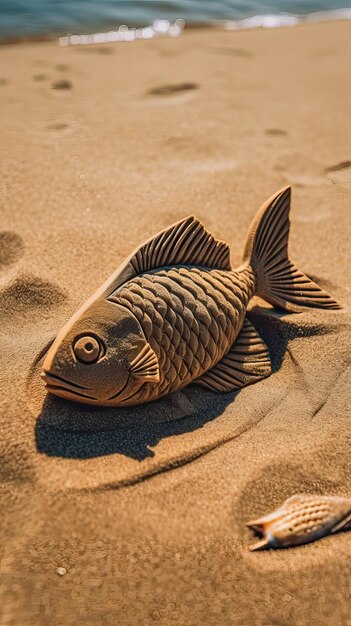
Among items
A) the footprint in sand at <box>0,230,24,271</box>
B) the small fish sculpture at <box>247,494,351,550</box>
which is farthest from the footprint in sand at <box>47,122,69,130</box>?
the small fish sculpture at <box>247,494,351,550</box>

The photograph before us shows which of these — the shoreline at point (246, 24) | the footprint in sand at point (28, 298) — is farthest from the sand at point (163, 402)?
the shoreline at point (246, 24)

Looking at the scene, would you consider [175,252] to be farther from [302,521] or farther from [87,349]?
[302,521]

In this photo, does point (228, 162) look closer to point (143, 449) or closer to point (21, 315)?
point (21, 315)

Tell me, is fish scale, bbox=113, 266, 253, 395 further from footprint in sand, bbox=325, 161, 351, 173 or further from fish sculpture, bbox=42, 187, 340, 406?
footprint in sand, bbox=325, 161, 351, 173

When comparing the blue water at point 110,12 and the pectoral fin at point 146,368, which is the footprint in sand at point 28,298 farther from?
the blue water at point 110,12

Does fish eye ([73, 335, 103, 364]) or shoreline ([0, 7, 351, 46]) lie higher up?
shoreline ([0, 7, 351, 46])

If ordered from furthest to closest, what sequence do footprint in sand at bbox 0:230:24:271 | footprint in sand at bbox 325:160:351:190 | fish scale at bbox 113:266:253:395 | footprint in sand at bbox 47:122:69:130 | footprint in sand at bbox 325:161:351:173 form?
footprint in sand at bbox 47:122:69:130 < footprint in sand at bbox 325:161:351:173 < footprint in sand at bbox 325:160:351:190 < footprint in sand at bbox 0:230:24:271 < fish scale at bbox 113:266:253:395

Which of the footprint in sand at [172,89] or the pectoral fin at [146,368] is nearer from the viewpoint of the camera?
the pectoral fin at [146,368]
